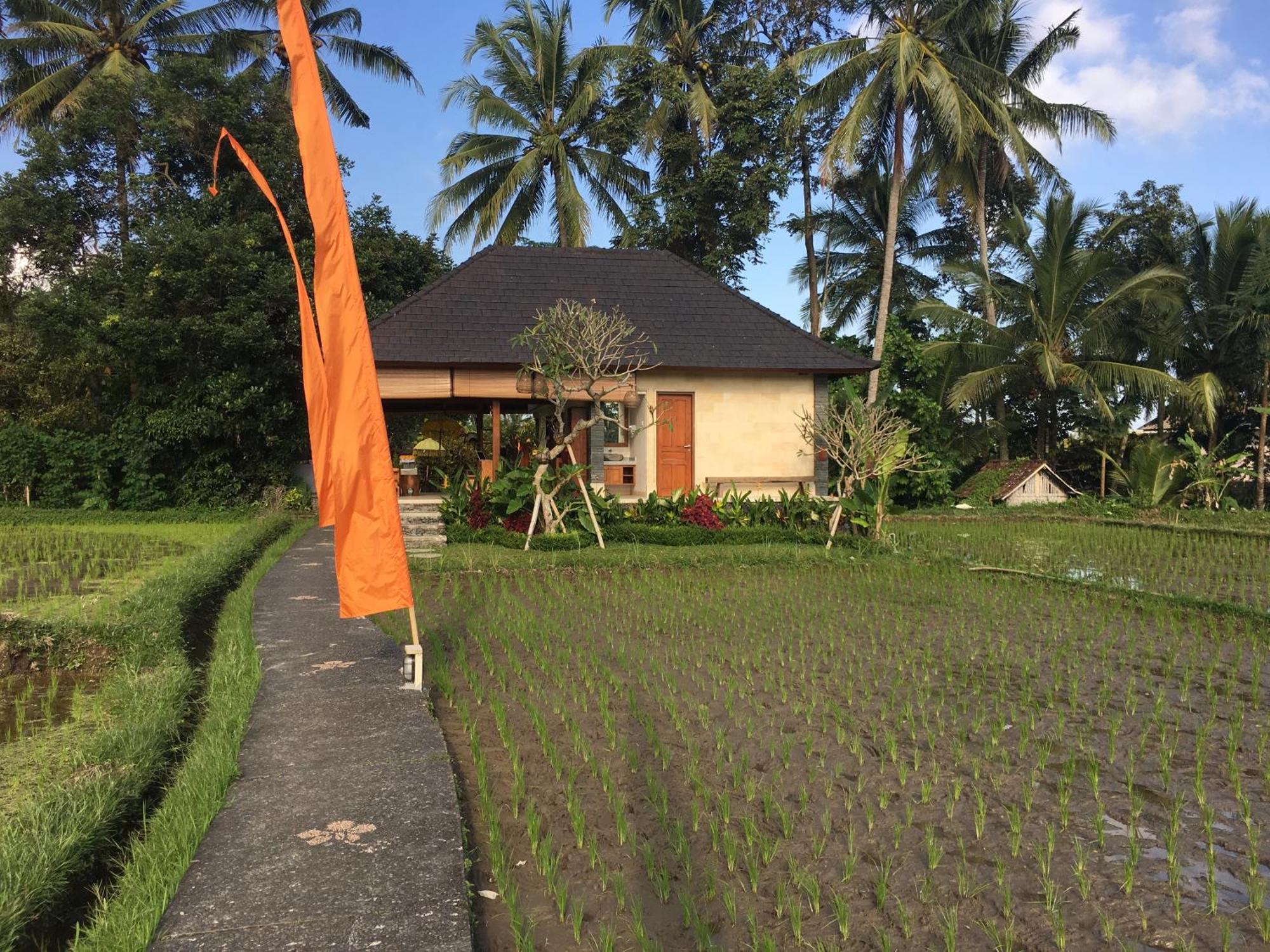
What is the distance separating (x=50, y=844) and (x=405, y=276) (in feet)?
66.3

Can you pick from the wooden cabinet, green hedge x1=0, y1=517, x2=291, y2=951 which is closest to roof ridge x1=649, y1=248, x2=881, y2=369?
the wooden cabinet

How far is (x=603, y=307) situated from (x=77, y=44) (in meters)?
15.9

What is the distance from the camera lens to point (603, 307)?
55.5ft

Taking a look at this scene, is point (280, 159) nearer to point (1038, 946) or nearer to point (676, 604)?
point (676, 604)

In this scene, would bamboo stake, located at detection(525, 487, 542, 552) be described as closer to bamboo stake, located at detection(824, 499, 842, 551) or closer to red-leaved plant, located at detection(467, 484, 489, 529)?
red-leaved plant, located at detection(467, 484, 489, 529)

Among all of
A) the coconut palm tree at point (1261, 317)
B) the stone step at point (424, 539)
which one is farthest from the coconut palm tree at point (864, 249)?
the stone step at point (424, 539)

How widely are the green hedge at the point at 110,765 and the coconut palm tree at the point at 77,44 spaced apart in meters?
17.9

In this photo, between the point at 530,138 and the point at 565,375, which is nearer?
the point at 565,375

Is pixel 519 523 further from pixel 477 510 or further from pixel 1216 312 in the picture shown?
pixel 1216 312

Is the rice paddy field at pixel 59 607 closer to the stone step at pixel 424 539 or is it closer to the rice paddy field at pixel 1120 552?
the stone step at pixel 424 539

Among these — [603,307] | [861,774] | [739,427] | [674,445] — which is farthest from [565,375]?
[861,774]

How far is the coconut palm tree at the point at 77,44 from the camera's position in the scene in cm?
2188

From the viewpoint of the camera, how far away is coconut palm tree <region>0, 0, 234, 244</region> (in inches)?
861

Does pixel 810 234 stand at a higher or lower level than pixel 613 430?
higher
